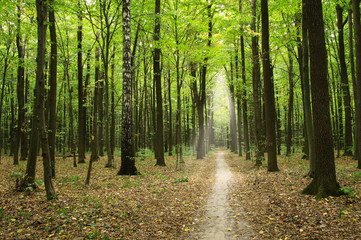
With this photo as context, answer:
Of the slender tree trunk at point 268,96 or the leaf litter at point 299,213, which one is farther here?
the slender tree trunk at point 268,96

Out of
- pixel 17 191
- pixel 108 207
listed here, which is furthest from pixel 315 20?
pixel 17 191

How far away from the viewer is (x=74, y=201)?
21.2ft

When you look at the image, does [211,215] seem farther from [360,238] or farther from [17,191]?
[17,191]

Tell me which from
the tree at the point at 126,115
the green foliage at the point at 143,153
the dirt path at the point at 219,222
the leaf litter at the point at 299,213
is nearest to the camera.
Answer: the leaf litter at the point at 299,213

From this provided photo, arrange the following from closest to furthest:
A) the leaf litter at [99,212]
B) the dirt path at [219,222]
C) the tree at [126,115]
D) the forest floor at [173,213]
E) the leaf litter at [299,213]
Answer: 1. the leaf litter at [299,213]
2. the forest floor at [173,213]
3. the leaf litter at [99,212]
4. the dirt path at [219,222]
5. the tree at [126,115]

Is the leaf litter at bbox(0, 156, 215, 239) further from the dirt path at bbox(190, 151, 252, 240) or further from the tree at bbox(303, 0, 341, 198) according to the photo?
the tree at bbox(303, 0, 341, 198)

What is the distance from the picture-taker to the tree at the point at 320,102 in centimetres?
627

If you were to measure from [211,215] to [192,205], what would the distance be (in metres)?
1.06

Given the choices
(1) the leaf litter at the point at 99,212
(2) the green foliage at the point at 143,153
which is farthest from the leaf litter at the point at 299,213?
(2) the green foliage at the point at 143,153

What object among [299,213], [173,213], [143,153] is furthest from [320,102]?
[143,153]

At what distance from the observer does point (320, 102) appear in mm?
6359

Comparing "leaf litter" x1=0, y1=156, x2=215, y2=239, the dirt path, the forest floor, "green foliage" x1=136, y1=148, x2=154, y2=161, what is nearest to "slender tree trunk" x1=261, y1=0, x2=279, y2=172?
the forest floor

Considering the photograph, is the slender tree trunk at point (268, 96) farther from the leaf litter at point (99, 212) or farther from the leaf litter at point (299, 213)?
the leaf litter at point (99, 212)

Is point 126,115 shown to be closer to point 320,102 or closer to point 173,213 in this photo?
point 173,213
